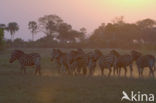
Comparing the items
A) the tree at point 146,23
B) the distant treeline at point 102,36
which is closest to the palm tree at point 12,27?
the distant treeline at point 102,36

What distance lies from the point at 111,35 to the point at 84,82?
2486 inches

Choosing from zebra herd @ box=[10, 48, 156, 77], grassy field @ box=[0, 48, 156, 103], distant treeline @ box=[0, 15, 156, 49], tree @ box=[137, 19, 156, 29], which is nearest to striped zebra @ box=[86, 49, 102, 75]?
zebra herd @ box=[10, 48, 156, 77]

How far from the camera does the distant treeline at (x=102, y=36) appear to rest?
67312mm

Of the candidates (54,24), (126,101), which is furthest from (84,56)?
(54,24)

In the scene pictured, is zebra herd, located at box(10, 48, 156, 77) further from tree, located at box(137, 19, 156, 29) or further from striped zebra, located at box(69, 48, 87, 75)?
tree, located at box(137, 19, 156, 29)

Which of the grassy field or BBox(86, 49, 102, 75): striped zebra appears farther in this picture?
BBox(86, 49, 102, 75): striped zebra

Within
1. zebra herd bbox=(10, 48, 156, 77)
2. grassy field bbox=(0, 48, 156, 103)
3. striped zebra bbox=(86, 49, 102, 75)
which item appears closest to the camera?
grassy field bbox=(0, 48, 156, 103)

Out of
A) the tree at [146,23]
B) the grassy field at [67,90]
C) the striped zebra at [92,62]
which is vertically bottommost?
the grassy field at [67,90]

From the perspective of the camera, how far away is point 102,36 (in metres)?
79.4

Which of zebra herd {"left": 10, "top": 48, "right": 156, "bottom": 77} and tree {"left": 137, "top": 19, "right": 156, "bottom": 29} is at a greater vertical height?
tree {"left": 137, "top": 19, "right": 156, "bottom": 29}

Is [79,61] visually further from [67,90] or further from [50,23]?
[50,23]

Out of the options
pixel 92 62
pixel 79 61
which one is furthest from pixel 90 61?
pixel 79 61

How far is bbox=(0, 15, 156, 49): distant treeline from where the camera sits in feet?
221

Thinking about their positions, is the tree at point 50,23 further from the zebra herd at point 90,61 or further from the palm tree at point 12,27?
the zebra herd at point 90,61
